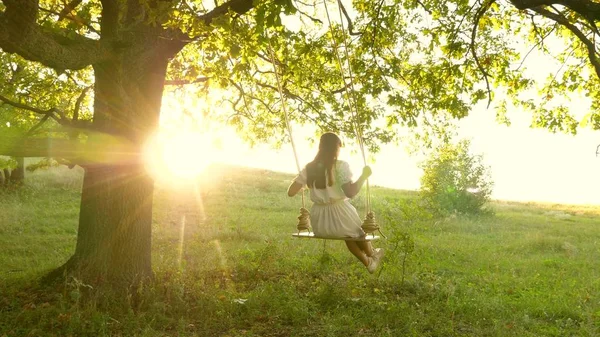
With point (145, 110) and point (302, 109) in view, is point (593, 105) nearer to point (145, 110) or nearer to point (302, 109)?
point (302, 109)

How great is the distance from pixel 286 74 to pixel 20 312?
782 cm

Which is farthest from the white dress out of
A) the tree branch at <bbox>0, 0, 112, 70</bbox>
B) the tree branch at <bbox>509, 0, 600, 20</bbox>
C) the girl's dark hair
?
the tree branch at <bbox>509, 0, 600, 20</bbox>

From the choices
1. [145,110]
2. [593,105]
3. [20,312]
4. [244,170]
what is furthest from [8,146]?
[244,170]

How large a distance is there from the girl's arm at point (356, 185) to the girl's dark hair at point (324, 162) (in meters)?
0.29

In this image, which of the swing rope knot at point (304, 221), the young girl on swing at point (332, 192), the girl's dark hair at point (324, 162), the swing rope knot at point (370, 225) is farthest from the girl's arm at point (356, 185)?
the swing rope knot at point (304, 221)

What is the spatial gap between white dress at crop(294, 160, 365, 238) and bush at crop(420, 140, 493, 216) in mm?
25015

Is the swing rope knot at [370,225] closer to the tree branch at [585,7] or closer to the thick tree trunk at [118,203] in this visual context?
the tree branch at [585,7]

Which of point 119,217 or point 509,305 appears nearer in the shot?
point 119,217

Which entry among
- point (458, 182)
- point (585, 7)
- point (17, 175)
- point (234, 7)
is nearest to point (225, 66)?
point (234, 7)

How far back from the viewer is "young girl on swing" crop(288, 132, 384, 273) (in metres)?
8.85

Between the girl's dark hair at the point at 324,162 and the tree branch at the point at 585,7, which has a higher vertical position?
the tree branch at the point at 585,7

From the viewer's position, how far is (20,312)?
27.9 feet

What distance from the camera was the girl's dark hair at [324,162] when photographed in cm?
898

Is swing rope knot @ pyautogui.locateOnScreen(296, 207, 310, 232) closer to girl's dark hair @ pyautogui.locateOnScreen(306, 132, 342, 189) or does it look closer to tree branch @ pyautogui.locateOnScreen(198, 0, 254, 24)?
→ girl's dark hair @ pyautogui.locateOnScreen(306, 132, 342, 189)
